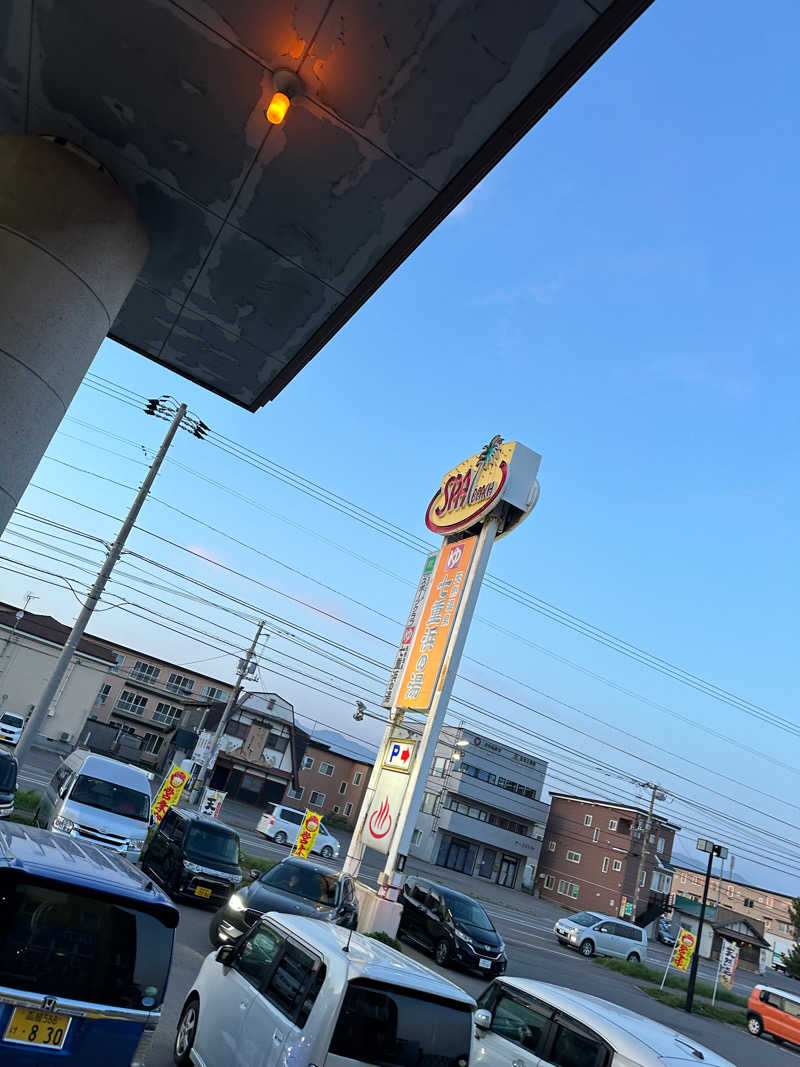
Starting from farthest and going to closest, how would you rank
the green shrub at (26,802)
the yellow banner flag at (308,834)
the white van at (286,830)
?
the white van at (286,830), the yellow banner flag at (308,834), the green shrub at (26,802)

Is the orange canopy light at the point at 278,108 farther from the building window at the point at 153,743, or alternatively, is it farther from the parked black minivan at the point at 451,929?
the building window at the point at 153,743

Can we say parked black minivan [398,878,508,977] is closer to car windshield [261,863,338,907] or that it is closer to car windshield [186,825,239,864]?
car windshield [186,825,239,864]

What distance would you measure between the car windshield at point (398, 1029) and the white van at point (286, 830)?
31.8m

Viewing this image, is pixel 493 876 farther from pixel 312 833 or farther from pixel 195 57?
pixel 195 57

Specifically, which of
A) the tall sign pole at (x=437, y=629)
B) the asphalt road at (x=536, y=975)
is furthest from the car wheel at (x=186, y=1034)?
the tall sign pole at (x=437, y=629)

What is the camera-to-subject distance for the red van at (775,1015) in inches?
918

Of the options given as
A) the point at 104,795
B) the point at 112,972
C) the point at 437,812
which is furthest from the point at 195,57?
the point at 437,812

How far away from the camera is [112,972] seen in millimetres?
3805

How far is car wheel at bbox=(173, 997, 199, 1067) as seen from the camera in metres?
5.79

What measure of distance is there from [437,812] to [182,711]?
2457 centimetres

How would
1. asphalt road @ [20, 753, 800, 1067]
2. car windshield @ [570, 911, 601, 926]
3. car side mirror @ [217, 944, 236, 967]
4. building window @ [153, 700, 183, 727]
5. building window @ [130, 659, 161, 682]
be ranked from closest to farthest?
car side mirror @ [217, 944, 236, 967] → asphalt road @ [20, 753, 800, 1067] → car windshield @ [570, 911, 601, 926] → building window @ [153, 700, 183, 727] → building window @ [130, 659, 161, 682]

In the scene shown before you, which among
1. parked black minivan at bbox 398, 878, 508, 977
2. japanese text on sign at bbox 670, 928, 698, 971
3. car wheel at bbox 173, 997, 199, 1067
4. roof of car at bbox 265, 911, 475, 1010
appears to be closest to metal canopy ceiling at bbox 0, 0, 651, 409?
roof of car at bbox 265, 911, 475, 1010

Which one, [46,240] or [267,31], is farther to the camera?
[46,240]

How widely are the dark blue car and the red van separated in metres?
28.1
